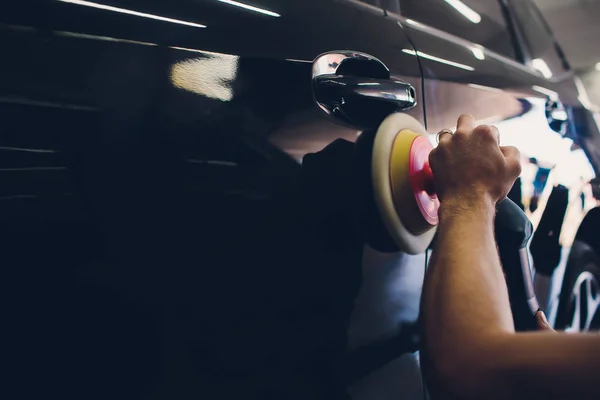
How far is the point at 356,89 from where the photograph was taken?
2.69 feet

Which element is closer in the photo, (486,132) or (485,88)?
(486,132)

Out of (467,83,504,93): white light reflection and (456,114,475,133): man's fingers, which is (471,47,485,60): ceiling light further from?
(456,114,475,133): man's fingers

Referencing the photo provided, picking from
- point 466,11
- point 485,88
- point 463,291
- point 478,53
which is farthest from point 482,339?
point 466,11

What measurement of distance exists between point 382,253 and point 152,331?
42 centimetres

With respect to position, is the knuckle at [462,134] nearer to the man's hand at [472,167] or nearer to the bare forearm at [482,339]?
the man's hand at [472,167]

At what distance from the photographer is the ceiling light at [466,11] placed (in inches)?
60.2

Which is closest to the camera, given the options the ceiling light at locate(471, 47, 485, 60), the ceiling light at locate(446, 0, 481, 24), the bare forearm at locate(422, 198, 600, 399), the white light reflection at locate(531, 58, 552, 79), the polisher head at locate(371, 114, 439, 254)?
the bare forearm at locate(422, 198, 600, 399)

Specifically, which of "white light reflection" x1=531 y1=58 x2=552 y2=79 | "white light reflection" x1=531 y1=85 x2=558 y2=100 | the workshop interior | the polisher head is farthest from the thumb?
"white light reflection" x1=531 y1=58 x2=552 y2=79

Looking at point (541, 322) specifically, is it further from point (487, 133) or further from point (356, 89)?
point (356, 89)

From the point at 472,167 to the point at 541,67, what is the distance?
150 cm

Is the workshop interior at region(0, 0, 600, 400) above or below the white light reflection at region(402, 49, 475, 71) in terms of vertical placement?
below

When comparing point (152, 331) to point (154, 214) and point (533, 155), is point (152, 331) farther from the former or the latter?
point (533, 155)

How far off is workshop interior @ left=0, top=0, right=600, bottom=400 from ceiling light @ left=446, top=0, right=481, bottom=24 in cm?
57

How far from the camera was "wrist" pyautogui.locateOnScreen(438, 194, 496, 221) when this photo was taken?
714mm
